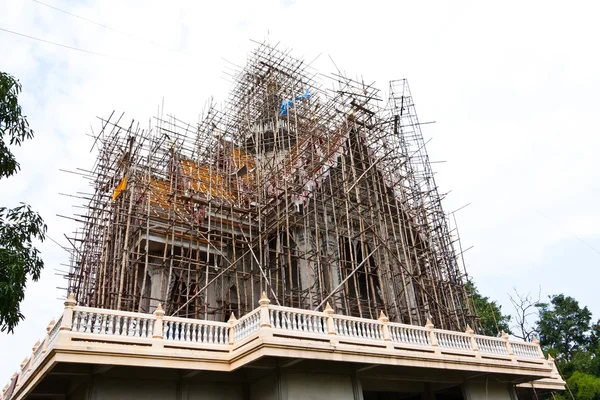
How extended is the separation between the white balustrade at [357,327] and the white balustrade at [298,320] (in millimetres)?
417

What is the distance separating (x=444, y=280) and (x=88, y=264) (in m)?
15.0

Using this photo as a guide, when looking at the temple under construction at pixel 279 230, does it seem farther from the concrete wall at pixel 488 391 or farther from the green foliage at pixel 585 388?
the green foliage at pixel 585 388

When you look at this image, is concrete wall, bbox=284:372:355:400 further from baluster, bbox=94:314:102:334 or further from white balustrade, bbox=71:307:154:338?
baluster, bbox=94:314:102:334

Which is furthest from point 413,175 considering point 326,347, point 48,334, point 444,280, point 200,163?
point 48,334

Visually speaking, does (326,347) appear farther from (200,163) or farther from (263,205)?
(200,163)

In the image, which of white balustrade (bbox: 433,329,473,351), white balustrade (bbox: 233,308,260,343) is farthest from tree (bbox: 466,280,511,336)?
white balustrade (bbox: 233,308,260,343)

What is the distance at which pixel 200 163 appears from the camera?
23.7 metres

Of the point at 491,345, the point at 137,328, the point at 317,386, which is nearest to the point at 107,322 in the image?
the point at 137,328

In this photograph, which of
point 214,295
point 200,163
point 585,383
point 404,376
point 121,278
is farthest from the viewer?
point 585,383

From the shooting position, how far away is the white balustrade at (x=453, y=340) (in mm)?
15133

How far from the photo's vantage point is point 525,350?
1759 centimetres

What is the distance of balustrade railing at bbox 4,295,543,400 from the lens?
36.5 ft

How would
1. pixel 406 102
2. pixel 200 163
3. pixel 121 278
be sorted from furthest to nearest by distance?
pixel 406 102 → pixel 200 163 → pixel 121 278

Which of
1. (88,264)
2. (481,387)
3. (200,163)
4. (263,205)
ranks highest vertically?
(200,163)
